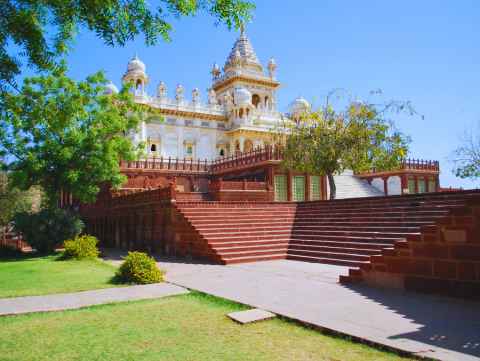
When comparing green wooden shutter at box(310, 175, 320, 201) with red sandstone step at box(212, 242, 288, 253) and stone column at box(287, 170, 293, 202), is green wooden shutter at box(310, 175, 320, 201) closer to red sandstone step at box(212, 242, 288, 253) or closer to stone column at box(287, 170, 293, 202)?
stone column at box(287, 170, 293, 202)

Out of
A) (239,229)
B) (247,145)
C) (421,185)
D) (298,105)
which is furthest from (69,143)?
(298,105)

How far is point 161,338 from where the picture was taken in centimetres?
512

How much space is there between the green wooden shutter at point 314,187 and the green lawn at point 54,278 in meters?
15.9

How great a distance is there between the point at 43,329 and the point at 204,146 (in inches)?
1691

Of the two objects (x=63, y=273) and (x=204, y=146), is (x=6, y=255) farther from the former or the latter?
(x=204, y=146)

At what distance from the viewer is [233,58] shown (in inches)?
2221

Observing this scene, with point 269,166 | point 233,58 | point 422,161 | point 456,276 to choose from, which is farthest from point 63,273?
point 233,58

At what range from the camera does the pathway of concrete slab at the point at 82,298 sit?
6.87 meters

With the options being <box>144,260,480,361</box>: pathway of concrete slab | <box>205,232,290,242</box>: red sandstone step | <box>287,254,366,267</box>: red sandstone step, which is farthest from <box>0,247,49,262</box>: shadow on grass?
<box>287,254,366,267</box>: red sandstone step

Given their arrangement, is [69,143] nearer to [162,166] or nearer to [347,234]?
[347,234]

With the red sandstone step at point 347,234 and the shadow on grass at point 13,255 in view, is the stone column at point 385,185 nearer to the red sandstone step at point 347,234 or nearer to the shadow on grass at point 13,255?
the red sandstone step at point 347,234

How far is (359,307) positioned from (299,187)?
19.6m

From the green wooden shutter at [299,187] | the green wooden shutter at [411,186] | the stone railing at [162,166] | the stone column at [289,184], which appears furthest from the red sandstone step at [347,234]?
the green wooden shutter at [411,186]

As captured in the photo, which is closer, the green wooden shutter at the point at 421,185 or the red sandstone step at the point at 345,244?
the red sandstone step at the point at 345,244
